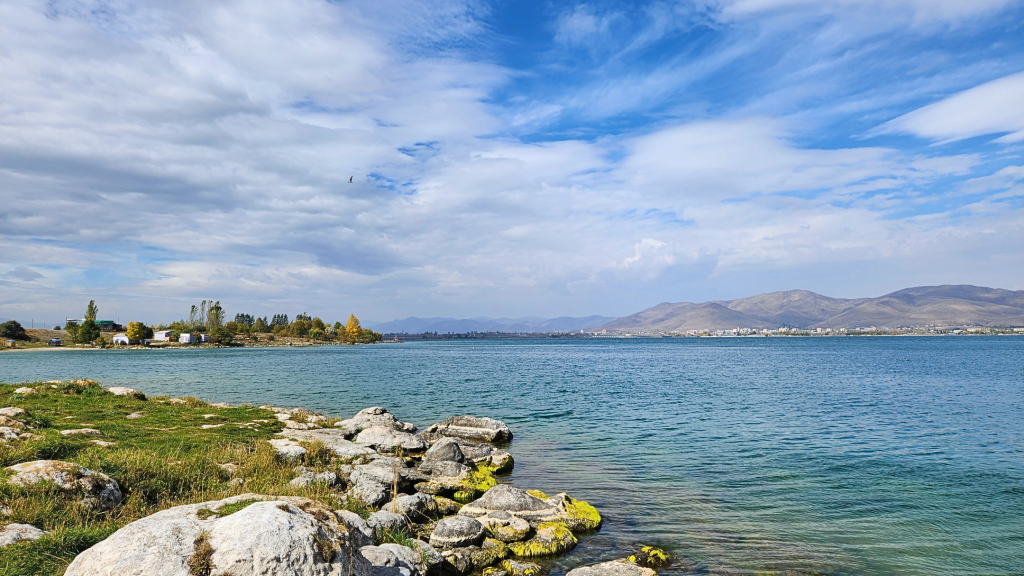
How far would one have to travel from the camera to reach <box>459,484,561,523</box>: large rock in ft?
53.8

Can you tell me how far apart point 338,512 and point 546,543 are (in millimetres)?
7511

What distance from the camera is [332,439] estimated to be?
2472cm

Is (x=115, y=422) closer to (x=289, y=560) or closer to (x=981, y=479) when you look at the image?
(x=289, y=560)

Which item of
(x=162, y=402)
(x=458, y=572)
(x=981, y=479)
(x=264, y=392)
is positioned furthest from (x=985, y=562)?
(x=264, y=392)

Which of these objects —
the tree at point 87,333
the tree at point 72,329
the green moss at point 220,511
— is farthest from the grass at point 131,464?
the tree at point 72,329

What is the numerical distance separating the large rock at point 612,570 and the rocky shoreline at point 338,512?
0.04m

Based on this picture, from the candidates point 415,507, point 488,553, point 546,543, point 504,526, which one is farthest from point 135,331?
point 546,543

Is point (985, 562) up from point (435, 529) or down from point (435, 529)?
down

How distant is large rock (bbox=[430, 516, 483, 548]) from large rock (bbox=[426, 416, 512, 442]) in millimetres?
15437

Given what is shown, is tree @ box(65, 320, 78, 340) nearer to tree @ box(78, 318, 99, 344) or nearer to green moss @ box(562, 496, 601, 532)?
tree @ box(78, 318, 99, 344)

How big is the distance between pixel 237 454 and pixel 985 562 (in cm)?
2385

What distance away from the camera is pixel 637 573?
12617 millimetres

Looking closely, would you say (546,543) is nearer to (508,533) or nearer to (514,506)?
(508,533)

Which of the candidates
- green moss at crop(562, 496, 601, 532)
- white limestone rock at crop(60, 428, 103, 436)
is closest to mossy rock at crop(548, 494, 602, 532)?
green moss at crop(562, 496, 601, 532)
